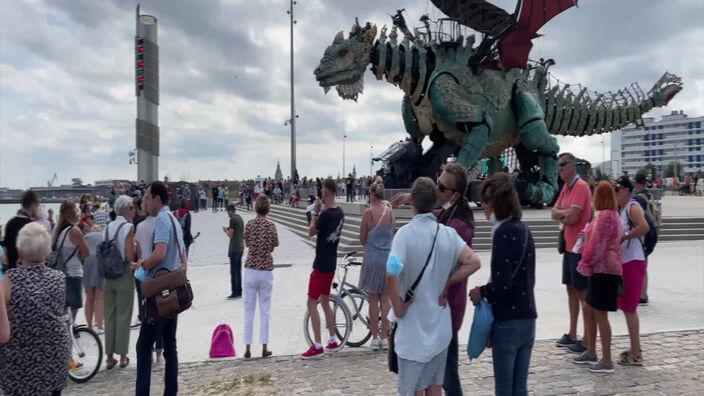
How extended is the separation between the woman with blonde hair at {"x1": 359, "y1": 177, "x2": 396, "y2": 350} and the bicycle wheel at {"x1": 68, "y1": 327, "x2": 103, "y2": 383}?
2717 millimetres

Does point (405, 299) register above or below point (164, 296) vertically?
above

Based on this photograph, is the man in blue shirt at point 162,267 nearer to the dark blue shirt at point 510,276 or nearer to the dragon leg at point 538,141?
the dark blue shirt at point 510,276

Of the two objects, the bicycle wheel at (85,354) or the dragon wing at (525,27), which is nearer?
the bicycle wheel at (85,354)

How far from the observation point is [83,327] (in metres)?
5.23

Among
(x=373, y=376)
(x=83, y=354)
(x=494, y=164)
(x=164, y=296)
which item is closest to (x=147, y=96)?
(x=494, y=164)

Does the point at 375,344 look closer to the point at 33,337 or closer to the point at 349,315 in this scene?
the point at 349,315

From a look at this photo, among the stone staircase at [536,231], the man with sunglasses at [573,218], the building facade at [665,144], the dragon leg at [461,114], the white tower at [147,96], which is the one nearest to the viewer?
the man with sunglasses at [573,218]

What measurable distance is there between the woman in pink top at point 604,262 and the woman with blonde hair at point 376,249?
6.24 ft

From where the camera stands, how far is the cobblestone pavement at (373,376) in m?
4.53

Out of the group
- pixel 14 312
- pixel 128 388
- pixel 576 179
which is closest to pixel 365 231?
pixel 576 179

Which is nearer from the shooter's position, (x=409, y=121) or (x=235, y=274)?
(x=235, y=274)

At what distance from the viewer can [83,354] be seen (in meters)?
5.10

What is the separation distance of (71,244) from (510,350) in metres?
4.87

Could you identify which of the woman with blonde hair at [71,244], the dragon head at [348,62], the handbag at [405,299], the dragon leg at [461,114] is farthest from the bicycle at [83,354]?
the dragon leg at [461,114]
